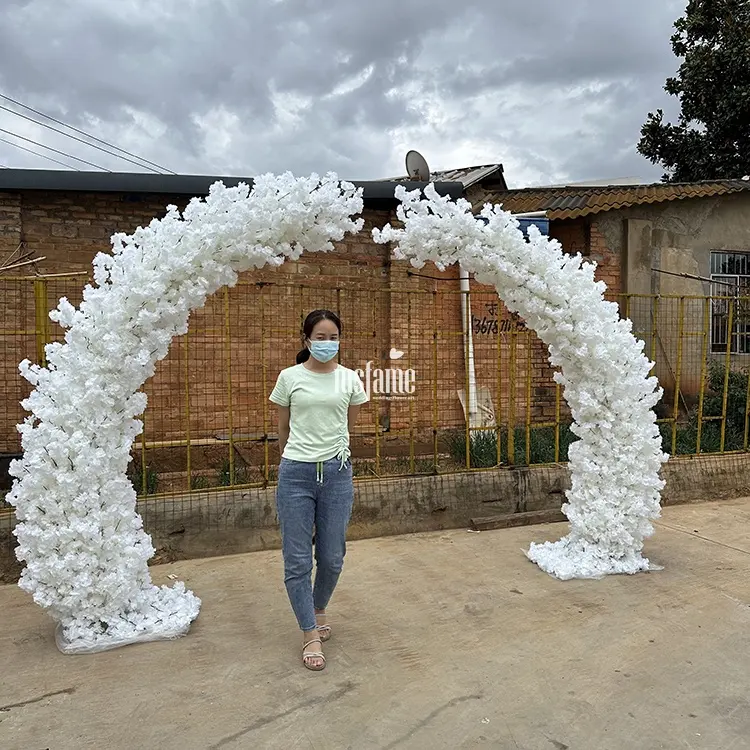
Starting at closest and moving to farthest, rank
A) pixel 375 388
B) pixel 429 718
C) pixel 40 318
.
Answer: pixel 429 718
pixel 40 318
pixel 375 388

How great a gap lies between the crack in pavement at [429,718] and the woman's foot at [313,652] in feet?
2.03

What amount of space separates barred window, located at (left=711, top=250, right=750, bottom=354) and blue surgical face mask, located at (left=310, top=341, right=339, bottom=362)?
7.11 m

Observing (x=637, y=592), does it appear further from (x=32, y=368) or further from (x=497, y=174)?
(x=497, y=174)

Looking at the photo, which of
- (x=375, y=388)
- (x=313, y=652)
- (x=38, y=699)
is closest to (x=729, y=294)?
(x=375, y=388)

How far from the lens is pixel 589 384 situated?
448 centimetres

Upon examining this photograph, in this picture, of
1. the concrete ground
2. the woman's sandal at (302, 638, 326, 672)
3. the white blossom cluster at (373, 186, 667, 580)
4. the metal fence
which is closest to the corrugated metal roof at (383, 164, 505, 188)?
the metal fence

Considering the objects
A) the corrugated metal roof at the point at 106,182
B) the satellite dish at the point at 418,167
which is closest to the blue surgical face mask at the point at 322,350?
the corrugated metal roof at the point at 106,182

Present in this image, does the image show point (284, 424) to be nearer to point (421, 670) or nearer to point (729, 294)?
point (421, 670)

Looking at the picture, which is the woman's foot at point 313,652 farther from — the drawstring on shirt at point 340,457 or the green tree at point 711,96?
the green tree at point 711,96

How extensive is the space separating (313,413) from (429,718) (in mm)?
1418

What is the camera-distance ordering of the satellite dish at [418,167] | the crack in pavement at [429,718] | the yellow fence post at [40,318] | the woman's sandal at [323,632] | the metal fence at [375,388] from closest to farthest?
the crack in pavement at [429,718]
the woman's sandal at [323,632]
the yellow fence post at [40,318]
the metal fence at [375,388]
the satellite dish at [418,167]

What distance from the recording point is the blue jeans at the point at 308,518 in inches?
125

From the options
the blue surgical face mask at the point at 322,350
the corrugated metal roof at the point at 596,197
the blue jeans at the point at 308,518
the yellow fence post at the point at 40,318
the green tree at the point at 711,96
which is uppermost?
the green tree at the point at 711,96

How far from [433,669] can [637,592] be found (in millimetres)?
1676
